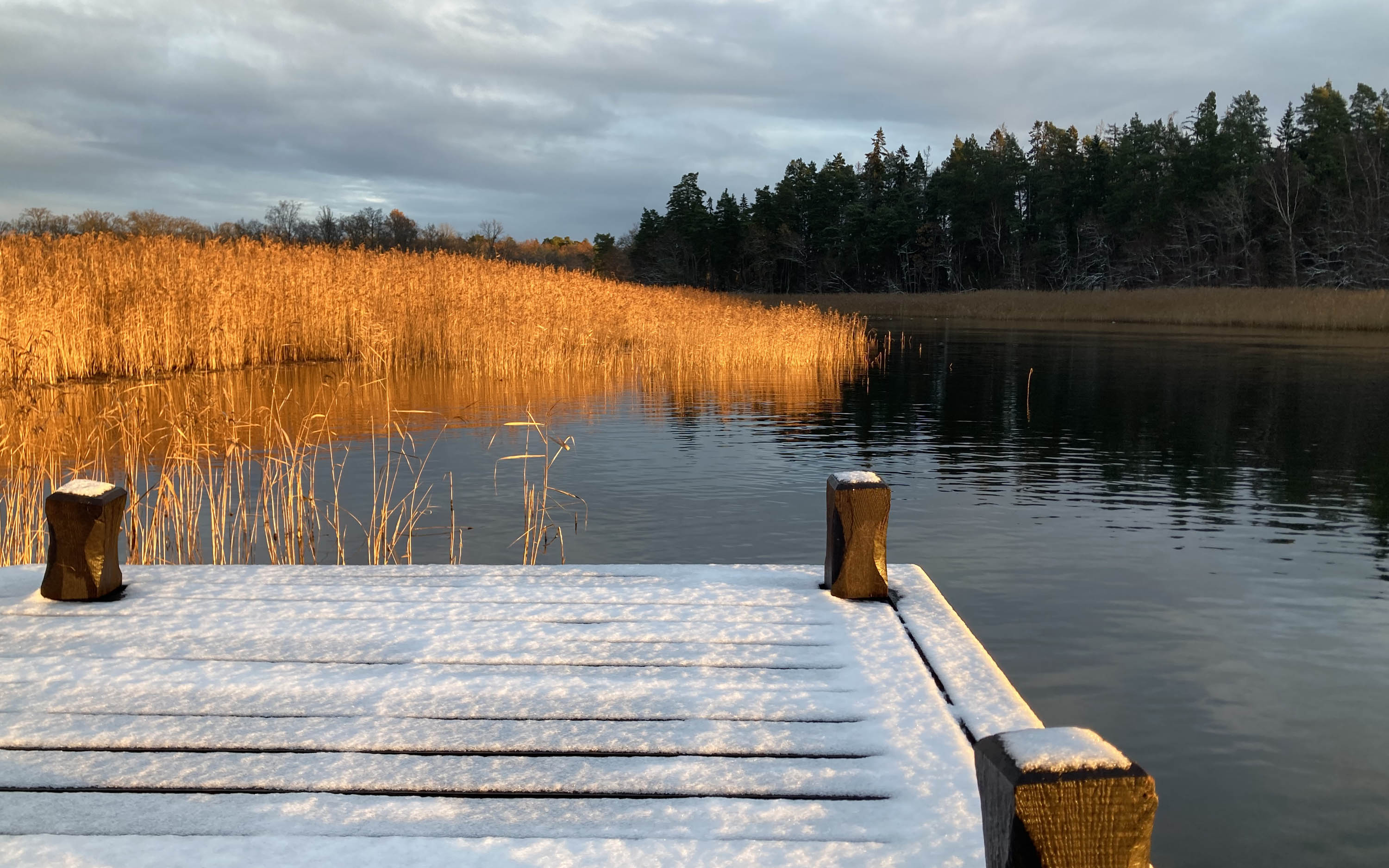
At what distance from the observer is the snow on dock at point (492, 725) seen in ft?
7.06

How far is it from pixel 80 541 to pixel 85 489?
0.20 meters

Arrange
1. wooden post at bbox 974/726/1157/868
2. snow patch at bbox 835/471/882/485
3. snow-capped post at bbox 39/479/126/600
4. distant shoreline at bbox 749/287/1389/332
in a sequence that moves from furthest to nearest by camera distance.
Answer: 1. distant shoreline at bbox 749/287/1389/332
2. snow patch at bbox 835/471/882/485
3. snow-capped post at bbox 39/479/126/600
4. wooden post at bbox 974/726/1157/868

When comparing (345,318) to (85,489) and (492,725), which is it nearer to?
(85,489)

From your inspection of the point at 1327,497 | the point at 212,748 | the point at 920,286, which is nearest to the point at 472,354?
the point at 1327,497

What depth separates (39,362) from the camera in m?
12.0

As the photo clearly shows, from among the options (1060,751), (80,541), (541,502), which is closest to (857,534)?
(1060,751)

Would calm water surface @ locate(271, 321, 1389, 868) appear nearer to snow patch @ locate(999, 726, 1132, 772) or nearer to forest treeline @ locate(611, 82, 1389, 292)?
snow patch @ locate(999, 726, 1132, 772)

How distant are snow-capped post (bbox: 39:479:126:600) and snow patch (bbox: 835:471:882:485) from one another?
111 inches

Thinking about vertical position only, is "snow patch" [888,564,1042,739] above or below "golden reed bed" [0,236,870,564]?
below

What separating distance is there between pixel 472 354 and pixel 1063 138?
50.8 m

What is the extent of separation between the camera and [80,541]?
3.78m

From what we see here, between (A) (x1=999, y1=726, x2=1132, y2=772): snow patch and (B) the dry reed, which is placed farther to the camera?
(B) the dry reed

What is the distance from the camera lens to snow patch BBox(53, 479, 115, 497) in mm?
3773

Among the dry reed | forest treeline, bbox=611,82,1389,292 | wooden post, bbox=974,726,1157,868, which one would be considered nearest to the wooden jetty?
wooden post, bbox=974,726,1157,868
